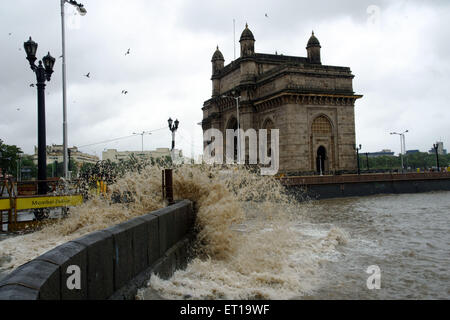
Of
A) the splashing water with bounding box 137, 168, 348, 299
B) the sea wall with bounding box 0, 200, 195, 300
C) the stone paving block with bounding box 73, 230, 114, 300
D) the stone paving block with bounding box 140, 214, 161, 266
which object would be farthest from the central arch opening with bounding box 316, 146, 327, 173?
the stone paving block with bounding box 73, 230, 114, 300

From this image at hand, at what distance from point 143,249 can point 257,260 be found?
3.02m

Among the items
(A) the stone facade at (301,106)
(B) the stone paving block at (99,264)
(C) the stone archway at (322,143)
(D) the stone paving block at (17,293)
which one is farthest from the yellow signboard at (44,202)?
(C) the stone archway at (322,143)

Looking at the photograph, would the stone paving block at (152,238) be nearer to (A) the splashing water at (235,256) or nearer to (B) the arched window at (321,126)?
(A) the splashing water at (235,256)

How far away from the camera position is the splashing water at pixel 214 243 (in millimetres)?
6070

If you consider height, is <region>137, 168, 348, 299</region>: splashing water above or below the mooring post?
below

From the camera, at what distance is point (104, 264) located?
13.0 ft

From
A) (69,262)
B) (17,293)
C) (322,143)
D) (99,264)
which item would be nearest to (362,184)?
(322,143)

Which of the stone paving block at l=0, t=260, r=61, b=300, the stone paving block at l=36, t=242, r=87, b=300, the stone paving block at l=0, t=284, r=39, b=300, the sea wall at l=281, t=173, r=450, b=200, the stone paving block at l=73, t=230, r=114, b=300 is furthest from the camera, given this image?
the sea wall at l=281, t=173, r=450, b=200

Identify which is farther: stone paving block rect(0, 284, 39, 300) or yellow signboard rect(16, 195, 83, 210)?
yellow signboard rect(16, 195, 83, 210)

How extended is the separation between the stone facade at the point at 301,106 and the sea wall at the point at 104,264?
31.4 meters

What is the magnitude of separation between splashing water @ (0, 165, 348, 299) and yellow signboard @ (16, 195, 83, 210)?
0.91m

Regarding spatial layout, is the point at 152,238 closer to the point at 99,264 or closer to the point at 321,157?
the point at 99,264

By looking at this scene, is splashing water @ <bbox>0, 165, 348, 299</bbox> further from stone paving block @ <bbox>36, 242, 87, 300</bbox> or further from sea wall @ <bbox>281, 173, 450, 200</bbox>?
sea wall @ <bbox>281, 173, 450, 200</bbox>

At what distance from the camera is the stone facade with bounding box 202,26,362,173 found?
122 feet
